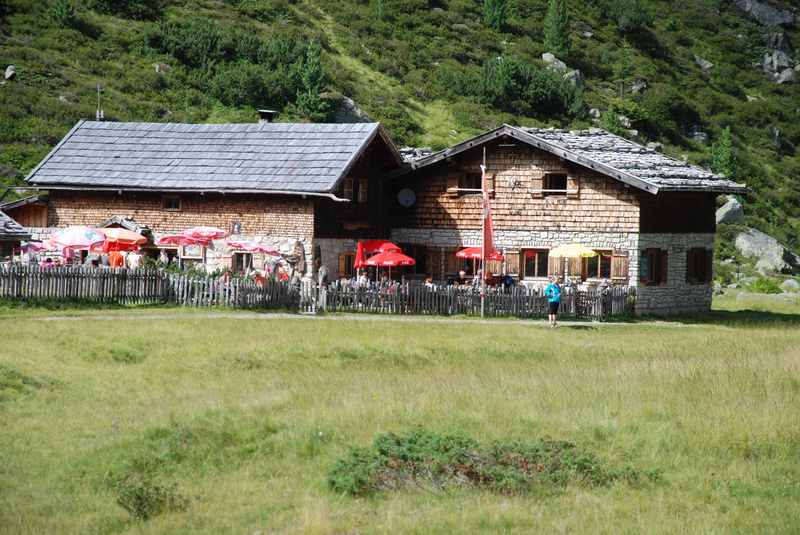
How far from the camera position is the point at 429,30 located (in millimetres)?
104312

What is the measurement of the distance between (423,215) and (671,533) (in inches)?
1321

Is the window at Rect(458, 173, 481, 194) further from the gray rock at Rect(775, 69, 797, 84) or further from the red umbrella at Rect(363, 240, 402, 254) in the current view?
the gray rock at Rect(775, 69, 797, 84)

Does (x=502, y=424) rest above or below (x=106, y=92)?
below

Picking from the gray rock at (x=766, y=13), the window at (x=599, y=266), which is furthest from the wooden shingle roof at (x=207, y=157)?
the gray rock at (x=766, y=13)

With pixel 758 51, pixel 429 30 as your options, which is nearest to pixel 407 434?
pixel 429 30

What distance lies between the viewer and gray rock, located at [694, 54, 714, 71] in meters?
121

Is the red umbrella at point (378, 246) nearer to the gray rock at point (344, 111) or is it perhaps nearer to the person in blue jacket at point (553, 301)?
the person in blue jacket at point (553, 301)

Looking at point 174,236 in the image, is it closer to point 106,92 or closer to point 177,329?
point 177,329

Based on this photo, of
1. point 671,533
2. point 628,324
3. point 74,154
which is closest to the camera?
point 671,533

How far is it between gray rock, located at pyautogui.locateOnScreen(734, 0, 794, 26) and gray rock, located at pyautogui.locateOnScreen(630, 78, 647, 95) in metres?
48.8

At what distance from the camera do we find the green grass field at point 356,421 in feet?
53.9

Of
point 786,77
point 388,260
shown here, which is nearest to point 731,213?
point 388,260

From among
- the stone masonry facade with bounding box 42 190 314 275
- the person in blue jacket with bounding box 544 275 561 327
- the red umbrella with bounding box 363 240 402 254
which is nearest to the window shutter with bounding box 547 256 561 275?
the red umbrella with bounding box 363 240 402 254

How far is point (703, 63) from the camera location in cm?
12200
